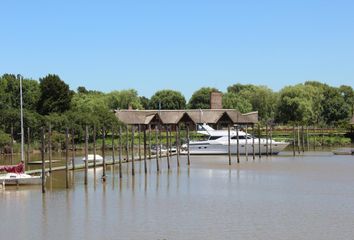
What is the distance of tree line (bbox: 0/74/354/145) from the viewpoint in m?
87.0

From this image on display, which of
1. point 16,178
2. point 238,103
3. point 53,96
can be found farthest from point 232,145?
point 238,103

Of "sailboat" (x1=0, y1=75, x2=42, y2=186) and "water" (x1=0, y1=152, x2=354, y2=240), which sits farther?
"sailboat" (x1=0, y1=75, x2=42, y2=186)

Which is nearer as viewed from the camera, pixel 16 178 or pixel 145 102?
pixel 16 178

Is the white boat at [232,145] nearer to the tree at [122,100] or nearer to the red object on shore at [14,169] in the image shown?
the red object on shore at [14,169]

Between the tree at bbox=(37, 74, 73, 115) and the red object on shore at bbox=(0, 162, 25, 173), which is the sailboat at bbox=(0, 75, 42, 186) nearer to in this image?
the red object on shore at bbox=(0, 162, 25, 173)

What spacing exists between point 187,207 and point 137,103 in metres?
115

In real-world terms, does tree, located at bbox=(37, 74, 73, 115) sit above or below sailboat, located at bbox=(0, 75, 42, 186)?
above

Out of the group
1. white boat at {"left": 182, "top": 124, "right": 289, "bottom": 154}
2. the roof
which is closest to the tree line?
the roof

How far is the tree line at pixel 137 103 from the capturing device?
87.0 metres

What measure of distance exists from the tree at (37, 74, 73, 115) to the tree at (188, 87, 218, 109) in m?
48.8

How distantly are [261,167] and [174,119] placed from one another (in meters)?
47.5

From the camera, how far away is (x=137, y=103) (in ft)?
483

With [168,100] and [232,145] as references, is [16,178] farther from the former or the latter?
[168,100]

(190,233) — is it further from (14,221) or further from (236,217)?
(14,221)
